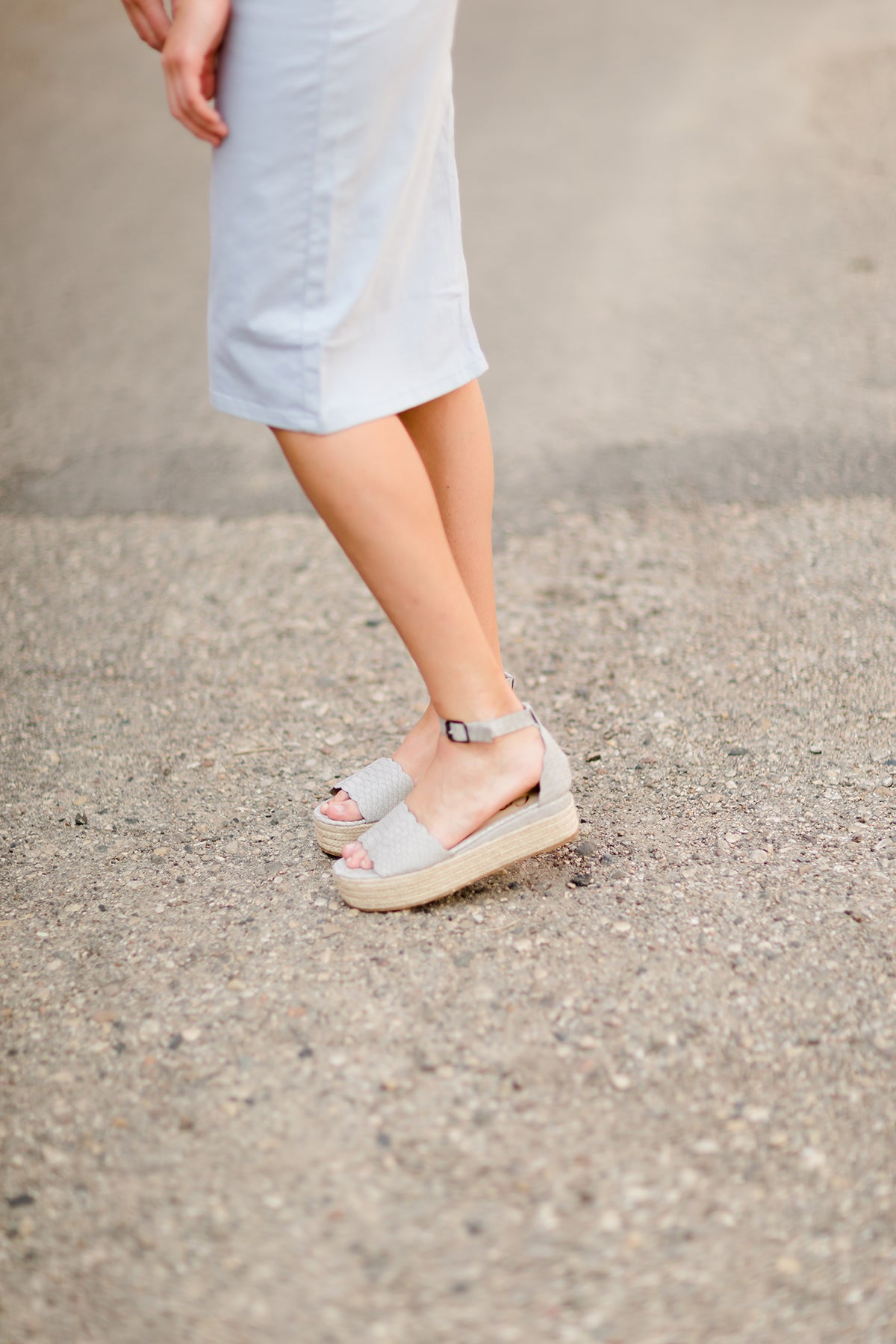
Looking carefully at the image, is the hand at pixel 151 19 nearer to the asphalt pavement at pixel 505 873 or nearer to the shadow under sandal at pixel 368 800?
the shadow under sandal at pixel 368 800

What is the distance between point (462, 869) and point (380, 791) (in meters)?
0.20

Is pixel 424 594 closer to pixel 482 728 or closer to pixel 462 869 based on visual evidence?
pixel 482 728

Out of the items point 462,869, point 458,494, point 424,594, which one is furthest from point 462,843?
point 458,494

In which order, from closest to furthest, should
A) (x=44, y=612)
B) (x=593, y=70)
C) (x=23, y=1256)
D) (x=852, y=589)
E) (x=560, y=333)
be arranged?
(x=23, y=1256), (x=852, y=589), (x=44, y=612), (x=560, y=333), (x=593, y=70)

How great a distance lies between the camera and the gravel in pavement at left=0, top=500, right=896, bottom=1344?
A: 111 cm

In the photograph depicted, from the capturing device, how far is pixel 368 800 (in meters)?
1.69

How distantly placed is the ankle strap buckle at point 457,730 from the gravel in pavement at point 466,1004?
0.84 feet

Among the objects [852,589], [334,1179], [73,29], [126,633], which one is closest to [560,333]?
[852,589]

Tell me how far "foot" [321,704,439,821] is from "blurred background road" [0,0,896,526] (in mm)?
1254

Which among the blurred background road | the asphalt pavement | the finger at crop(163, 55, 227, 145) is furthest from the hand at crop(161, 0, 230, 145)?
the blurred background road

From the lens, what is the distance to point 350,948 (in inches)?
60.4

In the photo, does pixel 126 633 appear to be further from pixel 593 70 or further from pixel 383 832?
pixel 593 70

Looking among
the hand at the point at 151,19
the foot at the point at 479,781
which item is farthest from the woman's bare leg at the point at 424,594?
the hand at the point at 151,19

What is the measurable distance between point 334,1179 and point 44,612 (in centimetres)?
172
